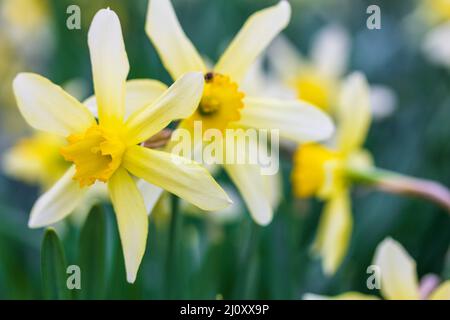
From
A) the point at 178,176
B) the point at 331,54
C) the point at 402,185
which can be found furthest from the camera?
the point at 331,54

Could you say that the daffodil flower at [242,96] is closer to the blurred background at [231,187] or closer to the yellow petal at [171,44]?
the yellow petal at [171,44]

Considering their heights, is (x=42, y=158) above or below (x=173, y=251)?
above

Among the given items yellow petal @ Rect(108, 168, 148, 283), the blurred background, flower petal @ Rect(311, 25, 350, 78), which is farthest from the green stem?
flower petal @ Rect(311, 25, 350, 78)

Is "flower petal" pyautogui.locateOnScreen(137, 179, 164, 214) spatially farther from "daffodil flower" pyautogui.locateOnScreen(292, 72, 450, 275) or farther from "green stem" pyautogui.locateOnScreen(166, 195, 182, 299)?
"daffodil flower" pyautogui.locateOnScreen(292, 72, 450, 275)

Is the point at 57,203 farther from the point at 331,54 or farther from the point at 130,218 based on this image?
the point at 331,54

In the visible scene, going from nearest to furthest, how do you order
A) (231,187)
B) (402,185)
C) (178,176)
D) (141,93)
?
(178,176) → (141,93) → (402,185) → (231,187)

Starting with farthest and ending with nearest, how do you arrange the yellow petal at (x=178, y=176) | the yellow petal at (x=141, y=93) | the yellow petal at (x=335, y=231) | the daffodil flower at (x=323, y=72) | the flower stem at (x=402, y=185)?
the daffodil flower at (x=323, y=72) → the yellow petal at (x=335, y=231) → the flower stem at (x=402, y=185) → the yellow petal at (x=141, y=93) → the yellow petal at (x=178, y=176)

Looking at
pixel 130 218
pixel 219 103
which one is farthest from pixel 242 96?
pixel 130 218

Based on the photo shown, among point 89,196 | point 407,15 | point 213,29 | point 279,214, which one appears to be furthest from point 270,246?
point 407,15

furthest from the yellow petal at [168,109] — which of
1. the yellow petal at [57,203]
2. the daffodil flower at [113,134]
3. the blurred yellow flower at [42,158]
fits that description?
the blurred yellow flower at [42,158]
